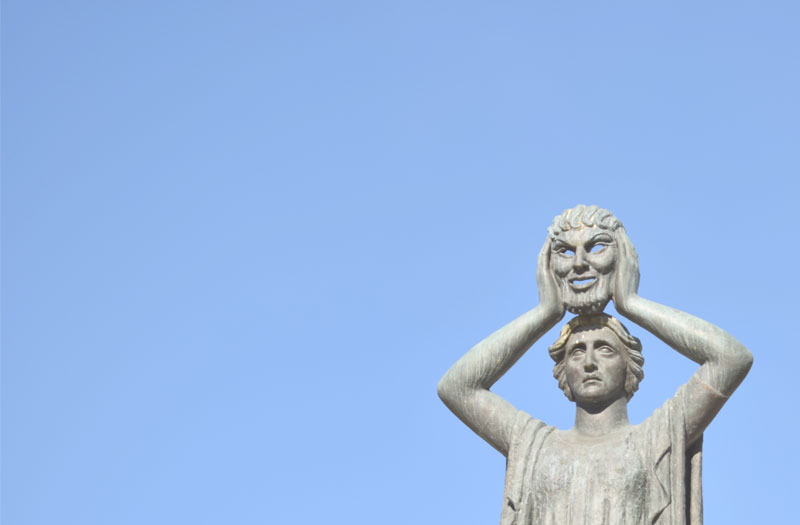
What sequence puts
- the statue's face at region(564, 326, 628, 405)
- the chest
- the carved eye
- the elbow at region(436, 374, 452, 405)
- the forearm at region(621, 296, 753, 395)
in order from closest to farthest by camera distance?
the chest < the forearm at region(621, 296, 753, 395) < the statue's face at region(564, 326, 628, 405) < the carved eye < the elbow at region(436, 374, 452, 405)

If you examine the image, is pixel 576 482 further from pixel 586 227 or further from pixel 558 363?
pixel 586 227

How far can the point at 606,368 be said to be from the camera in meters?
14.0

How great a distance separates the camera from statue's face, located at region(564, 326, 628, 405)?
14.0 metres

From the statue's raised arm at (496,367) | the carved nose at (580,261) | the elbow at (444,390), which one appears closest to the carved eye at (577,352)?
the statue's raised arm at (496,367)

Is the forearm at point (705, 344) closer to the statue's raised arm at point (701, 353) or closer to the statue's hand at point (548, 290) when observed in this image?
the statue's raised arm at point (701, 353)

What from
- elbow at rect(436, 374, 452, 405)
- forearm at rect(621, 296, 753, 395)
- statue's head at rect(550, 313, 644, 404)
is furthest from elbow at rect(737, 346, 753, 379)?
elbow at rect(436, 374, 452, 405)

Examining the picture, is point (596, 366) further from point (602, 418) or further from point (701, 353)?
point (701, 353)

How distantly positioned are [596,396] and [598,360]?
327 millimetres

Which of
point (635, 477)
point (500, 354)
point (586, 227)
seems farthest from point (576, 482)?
point (586, 227)

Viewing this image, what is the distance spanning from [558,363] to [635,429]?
3.37 ft

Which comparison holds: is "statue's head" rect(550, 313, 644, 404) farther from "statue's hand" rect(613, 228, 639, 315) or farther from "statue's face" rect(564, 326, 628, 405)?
"statue's hand" rect(613, 228, 639, 315)

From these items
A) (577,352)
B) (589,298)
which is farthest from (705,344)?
(577,352)

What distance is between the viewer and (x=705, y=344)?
13555 mm

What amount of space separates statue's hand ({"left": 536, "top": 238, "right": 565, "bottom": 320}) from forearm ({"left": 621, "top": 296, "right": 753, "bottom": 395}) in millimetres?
799
